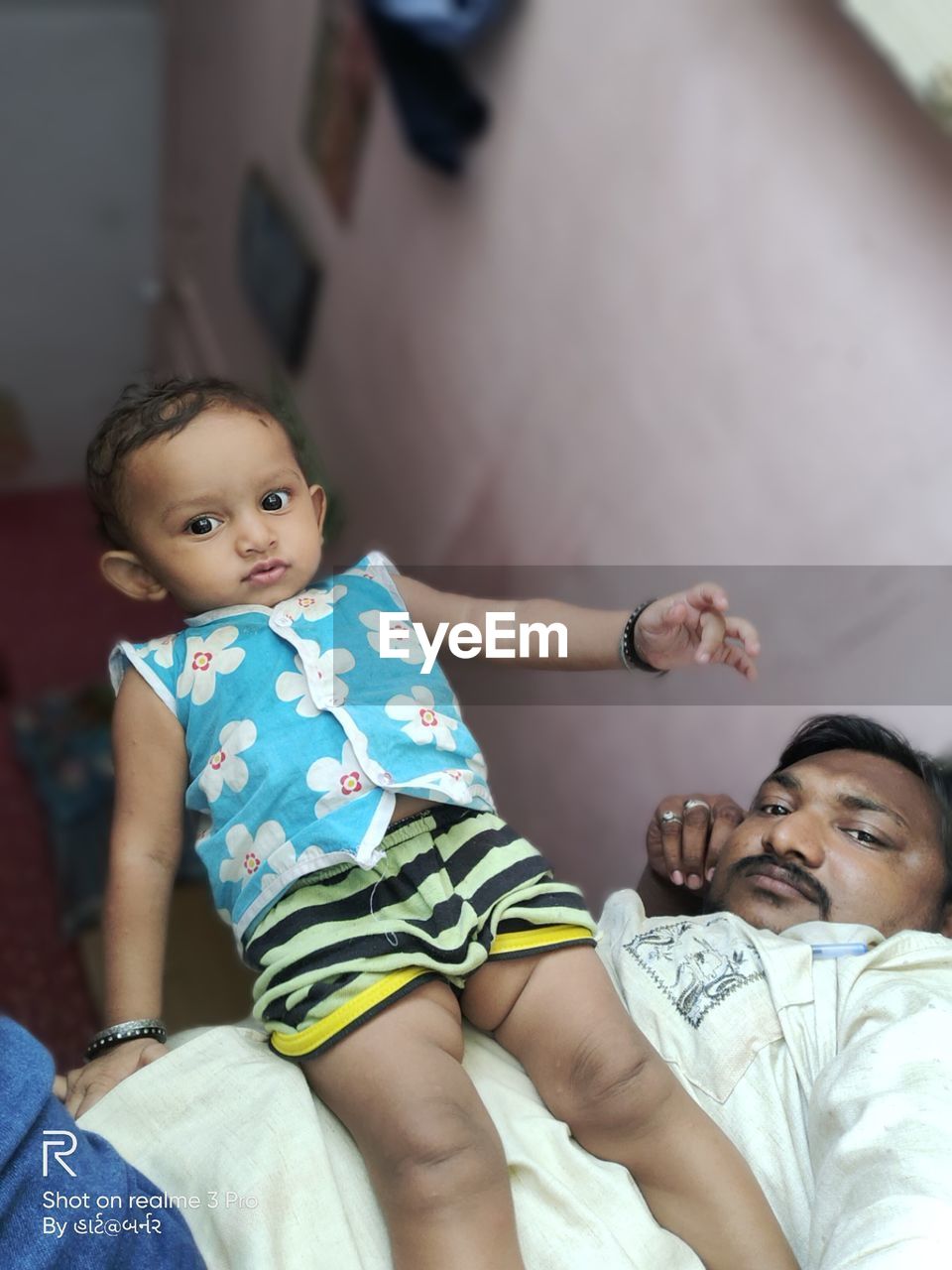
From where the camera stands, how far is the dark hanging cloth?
1924 millimetres

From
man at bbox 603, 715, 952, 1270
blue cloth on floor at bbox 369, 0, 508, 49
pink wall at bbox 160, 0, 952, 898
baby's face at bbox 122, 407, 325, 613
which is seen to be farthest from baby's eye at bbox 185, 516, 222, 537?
blue cloth on floor at bbox 369, 0, 508, 49

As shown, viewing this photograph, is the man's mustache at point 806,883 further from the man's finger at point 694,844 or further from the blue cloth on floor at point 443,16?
the blue cloth on floor at point 443,16

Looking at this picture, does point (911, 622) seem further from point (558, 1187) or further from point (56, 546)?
point (56, 546)

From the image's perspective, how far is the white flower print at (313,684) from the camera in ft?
3.15

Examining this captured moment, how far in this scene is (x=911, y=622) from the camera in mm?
1289

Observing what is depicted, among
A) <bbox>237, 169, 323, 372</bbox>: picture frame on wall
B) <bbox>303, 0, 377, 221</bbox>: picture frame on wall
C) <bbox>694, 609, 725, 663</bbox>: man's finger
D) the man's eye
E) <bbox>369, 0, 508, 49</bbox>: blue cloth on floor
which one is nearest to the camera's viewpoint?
<bbox>694, 609, 725, 663</bbox>: man's finger

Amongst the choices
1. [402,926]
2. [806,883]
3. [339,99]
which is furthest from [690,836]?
[339,99]

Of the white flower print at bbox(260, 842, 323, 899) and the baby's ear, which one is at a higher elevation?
the baby's ear

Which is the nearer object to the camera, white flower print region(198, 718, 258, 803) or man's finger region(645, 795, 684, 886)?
white flower print region(198, 718, 258, 803)

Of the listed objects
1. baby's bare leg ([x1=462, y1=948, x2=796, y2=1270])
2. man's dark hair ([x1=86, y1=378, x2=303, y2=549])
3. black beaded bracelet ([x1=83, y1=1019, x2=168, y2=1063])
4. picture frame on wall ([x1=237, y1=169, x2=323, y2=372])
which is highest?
picture frame on wall ([x1=237, y1=169, x2=323, y2=372])

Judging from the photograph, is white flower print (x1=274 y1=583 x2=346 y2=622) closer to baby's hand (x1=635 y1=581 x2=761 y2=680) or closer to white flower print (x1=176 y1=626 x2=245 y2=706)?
white flower print (x1=176 y1=626 x2=245 y2=706)

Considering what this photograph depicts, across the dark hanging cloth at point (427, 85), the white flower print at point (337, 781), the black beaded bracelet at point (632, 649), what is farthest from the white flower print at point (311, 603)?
the dark hanging cloth at point (427, 85)

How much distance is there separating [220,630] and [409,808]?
20cm

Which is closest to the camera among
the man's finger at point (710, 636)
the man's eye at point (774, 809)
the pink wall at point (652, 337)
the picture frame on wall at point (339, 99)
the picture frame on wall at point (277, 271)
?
the man's finger at point (710, 636)
